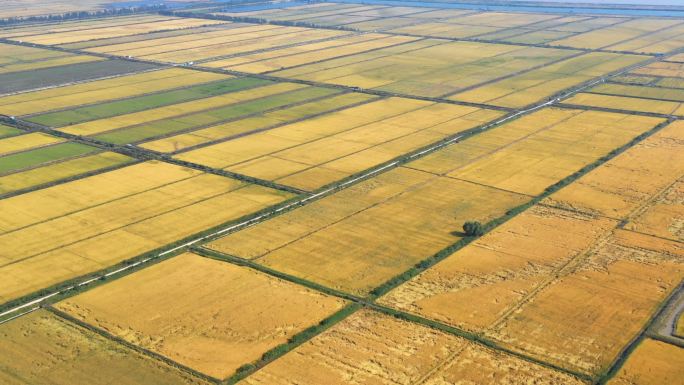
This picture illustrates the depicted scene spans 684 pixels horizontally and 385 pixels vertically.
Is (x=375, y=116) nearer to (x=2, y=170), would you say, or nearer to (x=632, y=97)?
(x=632, y=97)

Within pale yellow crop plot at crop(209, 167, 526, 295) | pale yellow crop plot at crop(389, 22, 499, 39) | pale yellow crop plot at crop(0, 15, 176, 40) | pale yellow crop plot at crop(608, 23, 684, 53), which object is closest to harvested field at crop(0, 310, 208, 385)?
pale yellow crop plot at crop(209, 167, 526, 295)

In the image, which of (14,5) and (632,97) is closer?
(632,97)

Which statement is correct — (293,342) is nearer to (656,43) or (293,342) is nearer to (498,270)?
(498,270)

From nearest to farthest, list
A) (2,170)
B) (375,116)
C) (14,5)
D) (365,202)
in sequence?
1. (365,202)
2. (2,170)
3. (375,116)
4. (14,5)

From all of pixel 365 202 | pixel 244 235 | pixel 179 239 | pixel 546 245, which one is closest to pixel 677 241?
pixel 546 245

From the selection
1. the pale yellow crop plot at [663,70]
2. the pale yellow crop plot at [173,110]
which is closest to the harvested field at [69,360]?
the pale yellow crop plot at [173,110]
